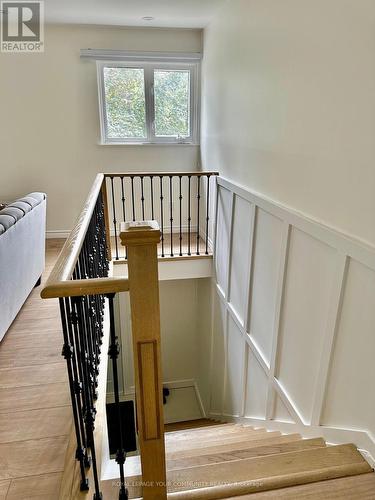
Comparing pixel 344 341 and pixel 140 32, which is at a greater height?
pixel 140 32

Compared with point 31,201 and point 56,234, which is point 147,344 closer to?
point 31,201

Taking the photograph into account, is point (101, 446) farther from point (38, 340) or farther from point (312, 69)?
point (312, 69)

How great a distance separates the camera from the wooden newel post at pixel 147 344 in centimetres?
100

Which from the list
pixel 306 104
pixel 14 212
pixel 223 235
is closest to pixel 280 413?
pixel 223 235

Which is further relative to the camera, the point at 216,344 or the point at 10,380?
the point at 216,344

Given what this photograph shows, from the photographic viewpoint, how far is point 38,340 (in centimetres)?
244

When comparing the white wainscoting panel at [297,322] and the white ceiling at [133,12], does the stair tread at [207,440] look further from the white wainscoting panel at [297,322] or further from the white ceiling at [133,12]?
the white ceiling at [133,12]

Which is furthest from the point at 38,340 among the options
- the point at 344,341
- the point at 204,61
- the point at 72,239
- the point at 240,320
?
the point at 204,61

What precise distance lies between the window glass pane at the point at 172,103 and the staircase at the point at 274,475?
3.90 m

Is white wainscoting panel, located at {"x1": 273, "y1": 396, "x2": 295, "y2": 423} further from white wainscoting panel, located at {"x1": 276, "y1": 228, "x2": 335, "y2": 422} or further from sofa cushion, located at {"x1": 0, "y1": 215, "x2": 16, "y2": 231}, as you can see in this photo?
sofa cushion, located at {"x1": 0, "y1": 215, "x2": 16, "y2": 231}

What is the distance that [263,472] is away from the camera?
152cm

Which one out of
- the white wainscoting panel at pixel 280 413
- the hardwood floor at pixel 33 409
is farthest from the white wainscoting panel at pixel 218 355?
the hardwood floor at pixel 33 409

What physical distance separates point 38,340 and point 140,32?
146 inches

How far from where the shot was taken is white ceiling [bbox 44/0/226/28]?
10.9ft
